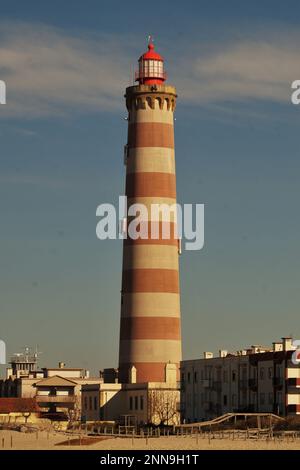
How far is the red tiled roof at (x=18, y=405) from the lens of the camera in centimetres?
18025

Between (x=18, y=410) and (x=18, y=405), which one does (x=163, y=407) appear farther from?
(x=18, y=405)

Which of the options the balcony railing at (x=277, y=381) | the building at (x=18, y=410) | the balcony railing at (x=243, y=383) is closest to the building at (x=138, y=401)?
the balcony railing at (x=243, y=383)

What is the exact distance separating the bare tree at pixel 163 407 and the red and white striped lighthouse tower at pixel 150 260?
5.76 feet

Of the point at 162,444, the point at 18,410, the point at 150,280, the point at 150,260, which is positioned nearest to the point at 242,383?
the point at 150,280

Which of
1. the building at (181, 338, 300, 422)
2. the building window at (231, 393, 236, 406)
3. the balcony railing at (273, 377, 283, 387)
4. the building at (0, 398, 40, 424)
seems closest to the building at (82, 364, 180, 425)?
the building at (181, 338, 300, 422)

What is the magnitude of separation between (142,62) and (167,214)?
1662 cm

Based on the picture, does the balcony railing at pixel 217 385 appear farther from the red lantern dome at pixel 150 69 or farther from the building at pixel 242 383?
the red lantern dome at pixel 150 69

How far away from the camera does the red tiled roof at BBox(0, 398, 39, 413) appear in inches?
7096

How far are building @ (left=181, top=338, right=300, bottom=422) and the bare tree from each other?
55.7 inches

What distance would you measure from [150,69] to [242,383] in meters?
31.8

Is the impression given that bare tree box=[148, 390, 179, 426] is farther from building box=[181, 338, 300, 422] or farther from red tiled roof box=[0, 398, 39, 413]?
red tiled roof box=[0, 398, 39, 413]

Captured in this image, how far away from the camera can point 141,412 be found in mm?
156000
